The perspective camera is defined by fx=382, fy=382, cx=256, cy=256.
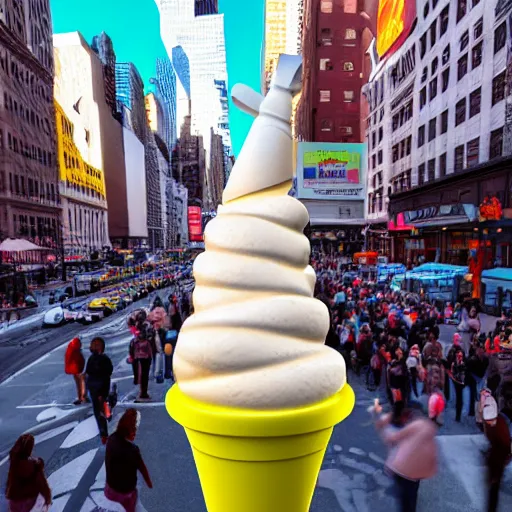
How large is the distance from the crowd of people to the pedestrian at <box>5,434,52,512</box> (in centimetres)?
311

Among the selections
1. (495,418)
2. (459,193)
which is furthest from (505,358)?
(459,193)

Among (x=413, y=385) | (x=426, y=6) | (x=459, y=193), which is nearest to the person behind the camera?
(x=413, y=385)

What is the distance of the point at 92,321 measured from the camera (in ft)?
31.6

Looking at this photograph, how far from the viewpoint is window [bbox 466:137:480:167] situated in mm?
13422

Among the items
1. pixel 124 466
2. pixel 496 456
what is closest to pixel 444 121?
pixel 496 456

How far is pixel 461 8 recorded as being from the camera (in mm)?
13664

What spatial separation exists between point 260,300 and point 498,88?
14.1 meters

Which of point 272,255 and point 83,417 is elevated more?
point 272,255

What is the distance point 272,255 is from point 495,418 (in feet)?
13.3

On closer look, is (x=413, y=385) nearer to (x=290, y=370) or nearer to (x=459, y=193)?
(x=290, y=370)

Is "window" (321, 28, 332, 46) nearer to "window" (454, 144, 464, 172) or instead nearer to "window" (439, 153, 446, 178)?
"window" (439, 153, 446, 178)

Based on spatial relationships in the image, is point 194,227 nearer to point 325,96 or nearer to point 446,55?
point 446,55

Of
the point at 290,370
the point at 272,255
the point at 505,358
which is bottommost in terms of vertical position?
the point at 505,358

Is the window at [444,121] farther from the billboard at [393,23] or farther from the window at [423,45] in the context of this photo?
the billboard at [393,23]
